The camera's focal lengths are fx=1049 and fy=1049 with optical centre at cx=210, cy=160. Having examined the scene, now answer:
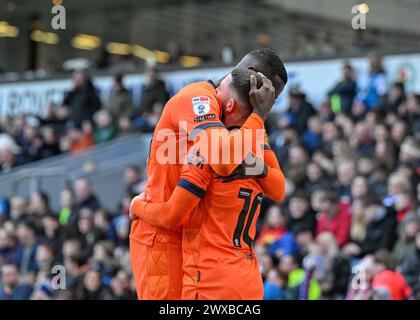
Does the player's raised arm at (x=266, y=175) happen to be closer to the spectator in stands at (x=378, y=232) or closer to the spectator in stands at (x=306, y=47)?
the spectator in stands at (x=378, y=232)

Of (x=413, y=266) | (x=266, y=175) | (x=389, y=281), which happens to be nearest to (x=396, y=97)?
(x=413, y=266)

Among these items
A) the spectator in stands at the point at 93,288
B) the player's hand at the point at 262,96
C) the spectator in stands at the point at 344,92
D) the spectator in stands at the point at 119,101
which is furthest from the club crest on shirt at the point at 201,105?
the spectator in stands at the point at 119,101

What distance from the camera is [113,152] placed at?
1680 centimetres

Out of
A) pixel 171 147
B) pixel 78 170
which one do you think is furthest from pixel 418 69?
pixel 171 147

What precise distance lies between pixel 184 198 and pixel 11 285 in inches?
294

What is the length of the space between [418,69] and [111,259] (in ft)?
17.3

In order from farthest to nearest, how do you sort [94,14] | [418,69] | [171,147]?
[94,14] → [418,69] → [171,147]

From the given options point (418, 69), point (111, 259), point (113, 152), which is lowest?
point (111, 259)

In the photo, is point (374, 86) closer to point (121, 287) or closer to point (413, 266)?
point (413, 266)

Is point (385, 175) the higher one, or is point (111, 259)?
point (385, 175)

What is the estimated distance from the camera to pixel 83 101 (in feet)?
57.5

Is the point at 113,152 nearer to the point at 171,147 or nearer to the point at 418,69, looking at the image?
the point at 418,69

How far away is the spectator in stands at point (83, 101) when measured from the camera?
17.5 metres

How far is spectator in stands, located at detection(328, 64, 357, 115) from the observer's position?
14266 millimetres
